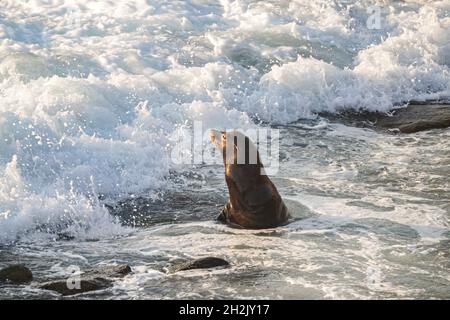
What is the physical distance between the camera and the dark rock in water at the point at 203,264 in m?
6.09

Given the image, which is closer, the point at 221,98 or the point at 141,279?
the point at 141,279

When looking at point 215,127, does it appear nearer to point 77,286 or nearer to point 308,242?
point 308,242

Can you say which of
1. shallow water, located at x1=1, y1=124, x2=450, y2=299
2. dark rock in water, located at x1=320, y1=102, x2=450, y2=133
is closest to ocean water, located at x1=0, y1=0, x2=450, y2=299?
shallow water, located at x1=1, y1=124, x2=450, y2=299

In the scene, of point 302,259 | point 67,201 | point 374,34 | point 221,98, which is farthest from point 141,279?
point 374,34

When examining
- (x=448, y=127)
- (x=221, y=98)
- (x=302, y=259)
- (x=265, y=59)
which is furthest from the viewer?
(x=265, y=59)

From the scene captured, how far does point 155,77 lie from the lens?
12.3m

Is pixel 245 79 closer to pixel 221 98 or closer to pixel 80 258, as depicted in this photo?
pixel 221 98

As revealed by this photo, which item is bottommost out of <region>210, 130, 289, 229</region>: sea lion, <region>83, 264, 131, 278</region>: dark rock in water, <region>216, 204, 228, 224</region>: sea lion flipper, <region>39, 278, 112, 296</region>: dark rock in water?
<region>39, 278, 112, 296</region>: dark rock in water

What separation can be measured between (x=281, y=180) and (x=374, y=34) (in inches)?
325

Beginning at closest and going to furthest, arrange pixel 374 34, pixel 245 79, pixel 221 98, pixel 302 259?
pixel 302 259, pixel 221 98, pixel 245 79, pixel 374 34

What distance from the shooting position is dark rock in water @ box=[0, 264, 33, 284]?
5895 mm

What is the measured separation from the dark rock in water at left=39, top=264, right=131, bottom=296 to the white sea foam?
1438 mm

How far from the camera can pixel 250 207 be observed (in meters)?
7.27

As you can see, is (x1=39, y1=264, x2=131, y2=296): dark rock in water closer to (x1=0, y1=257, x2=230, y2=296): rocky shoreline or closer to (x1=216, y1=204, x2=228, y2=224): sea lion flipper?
(x1=0, y1=257, x2=230, y2=296): rocky shoreline
